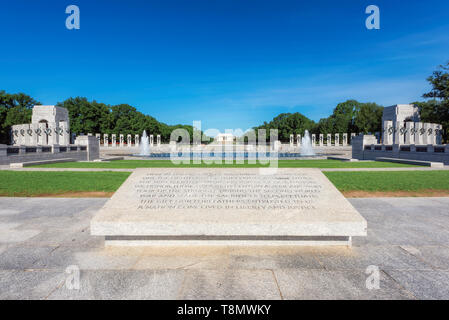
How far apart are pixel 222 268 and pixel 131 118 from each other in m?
98.6

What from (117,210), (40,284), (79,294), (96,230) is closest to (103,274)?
(79,294)

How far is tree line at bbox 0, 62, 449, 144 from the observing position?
68.6 m

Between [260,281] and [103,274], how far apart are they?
2374 mm

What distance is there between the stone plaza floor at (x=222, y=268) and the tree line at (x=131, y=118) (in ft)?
178

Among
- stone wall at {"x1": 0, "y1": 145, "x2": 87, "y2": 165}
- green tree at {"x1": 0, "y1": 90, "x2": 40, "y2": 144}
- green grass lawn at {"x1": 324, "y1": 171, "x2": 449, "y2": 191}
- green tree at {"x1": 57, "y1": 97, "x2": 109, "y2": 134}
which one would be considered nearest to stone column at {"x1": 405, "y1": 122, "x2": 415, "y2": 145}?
green grass lawn at {"x1": 324, "y1": 171, "x2": 449, "y2": 191}

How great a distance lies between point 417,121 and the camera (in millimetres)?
44562

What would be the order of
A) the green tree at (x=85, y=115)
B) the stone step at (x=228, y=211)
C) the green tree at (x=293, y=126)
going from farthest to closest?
1. the green tree at (x=293, y=126)
2. the green tree at (x=85, y=115)
3. the stone step at (x=228, y=211)

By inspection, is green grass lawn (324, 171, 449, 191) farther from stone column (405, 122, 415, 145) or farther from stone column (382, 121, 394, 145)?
stone column (382, 121, 394, 145)

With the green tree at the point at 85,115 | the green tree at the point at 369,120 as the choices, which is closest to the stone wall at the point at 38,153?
the green tree at the point at 85,115

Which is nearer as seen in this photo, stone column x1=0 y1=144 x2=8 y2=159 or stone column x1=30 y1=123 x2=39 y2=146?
stone column x1=0 y1=144 x2=8 y2=159

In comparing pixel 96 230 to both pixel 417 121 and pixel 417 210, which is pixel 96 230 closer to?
pixel 417 210

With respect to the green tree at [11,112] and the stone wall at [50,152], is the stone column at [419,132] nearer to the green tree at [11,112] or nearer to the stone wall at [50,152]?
the stone wall at [50,152]

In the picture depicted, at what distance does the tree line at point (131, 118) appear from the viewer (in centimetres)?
6862

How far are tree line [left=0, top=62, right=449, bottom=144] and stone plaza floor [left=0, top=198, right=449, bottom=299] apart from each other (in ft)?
178
